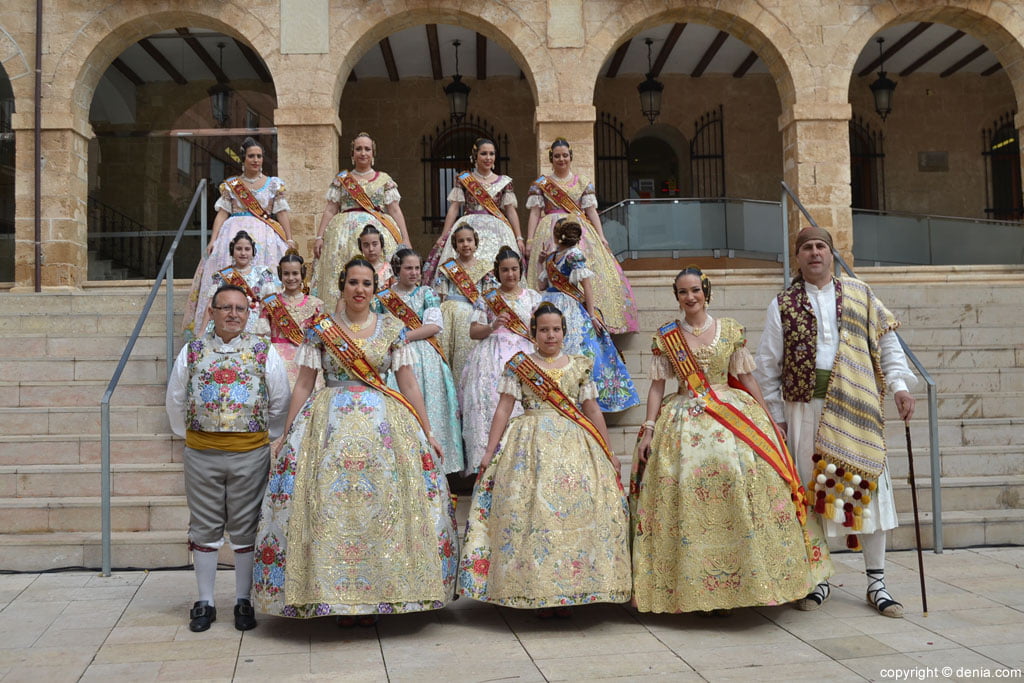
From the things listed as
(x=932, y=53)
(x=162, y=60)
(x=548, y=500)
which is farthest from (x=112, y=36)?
(x=932, y=53)

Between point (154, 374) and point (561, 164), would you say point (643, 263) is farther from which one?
point (154, 374)

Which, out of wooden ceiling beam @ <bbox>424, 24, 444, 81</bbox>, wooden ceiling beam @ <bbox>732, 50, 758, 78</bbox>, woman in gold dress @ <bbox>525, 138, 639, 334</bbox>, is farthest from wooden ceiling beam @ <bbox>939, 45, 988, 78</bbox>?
woman in gold dress @ <bbox>525, 138, 639, 334</bbox>

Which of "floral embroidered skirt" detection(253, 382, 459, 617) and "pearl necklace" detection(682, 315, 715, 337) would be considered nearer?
"floral embroidered skirt" detection(253, 382, 459, 617)

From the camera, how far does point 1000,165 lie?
14828mm

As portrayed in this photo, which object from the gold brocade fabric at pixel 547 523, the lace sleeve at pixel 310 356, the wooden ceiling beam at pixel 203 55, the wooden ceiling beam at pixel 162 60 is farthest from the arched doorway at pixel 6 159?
the gold brocade fabric at pixel 547 523

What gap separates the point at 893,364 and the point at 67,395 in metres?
5.56

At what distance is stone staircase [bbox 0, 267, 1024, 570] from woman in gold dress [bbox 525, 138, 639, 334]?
1.33 ft

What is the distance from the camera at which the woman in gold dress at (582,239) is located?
708cm

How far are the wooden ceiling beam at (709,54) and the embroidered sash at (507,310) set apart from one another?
7.85 meters

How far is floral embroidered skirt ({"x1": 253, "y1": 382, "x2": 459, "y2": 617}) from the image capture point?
158 inches

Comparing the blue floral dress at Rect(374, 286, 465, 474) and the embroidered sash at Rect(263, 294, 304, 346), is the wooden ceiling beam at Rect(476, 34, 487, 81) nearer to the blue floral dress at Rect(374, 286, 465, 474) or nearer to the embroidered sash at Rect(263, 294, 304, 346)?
the embroidered sash at Rect(263, 294, 304, 346)

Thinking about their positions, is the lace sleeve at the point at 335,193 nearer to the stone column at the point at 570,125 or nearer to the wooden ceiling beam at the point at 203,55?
the stone column at the point at 570,125

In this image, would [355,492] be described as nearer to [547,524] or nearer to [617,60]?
[547,524]

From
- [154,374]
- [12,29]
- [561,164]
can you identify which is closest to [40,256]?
[12,29]
